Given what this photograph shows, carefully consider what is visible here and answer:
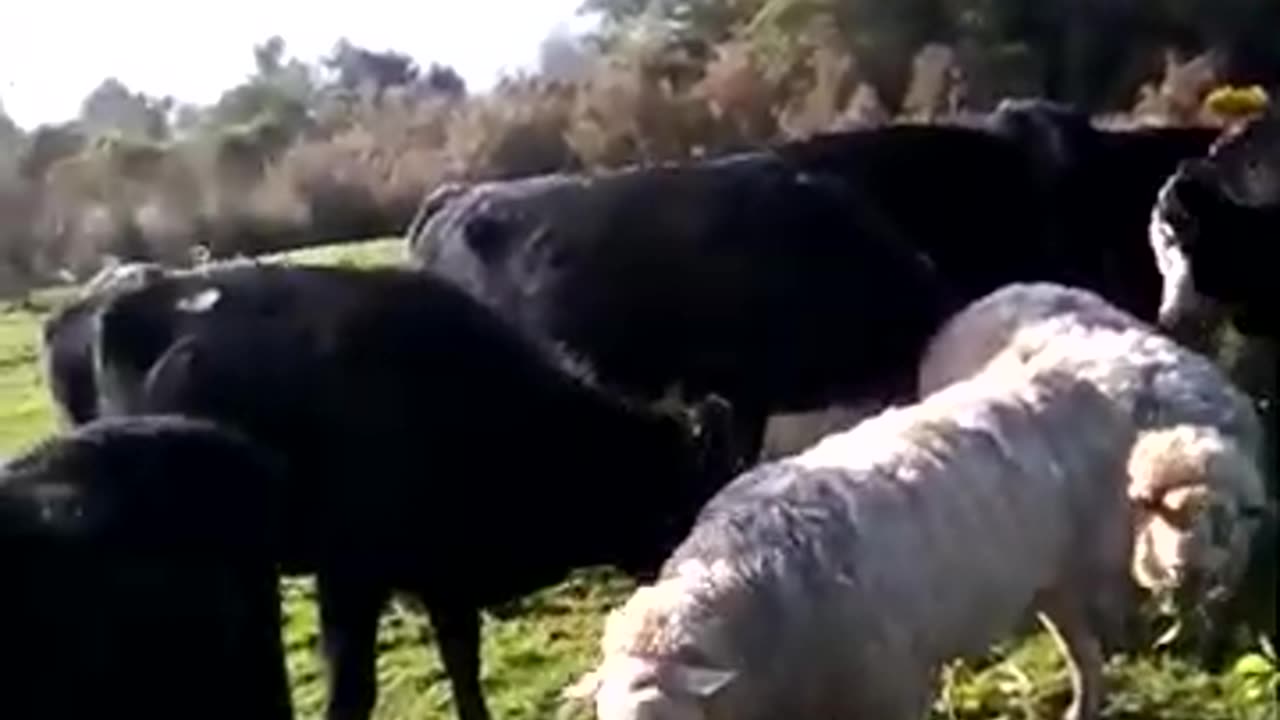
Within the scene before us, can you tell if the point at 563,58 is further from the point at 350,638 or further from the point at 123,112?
the point at 350,638

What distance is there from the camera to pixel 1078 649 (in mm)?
8289

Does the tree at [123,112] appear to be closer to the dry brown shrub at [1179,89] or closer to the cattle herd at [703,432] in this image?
the dry brown shrub at [1179,89]

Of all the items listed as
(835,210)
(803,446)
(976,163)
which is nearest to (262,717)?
(803,446)

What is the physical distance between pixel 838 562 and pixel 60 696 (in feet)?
6.52

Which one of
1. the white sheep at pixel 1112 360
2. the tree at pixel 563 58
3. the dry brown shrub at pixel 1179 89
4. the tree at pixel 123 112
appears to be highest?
the white sheep at pixel 1112 360

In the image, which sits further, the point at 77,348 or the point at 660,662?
the point at 77,348

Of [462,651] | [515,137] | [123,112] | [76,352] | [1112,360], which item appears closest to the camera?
[1112,360]

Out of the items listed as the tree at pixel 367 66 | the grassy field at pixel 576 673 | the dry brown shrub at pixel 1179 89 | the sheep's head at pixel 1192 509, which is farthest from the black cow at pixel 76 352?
the tree at pixel 367 66

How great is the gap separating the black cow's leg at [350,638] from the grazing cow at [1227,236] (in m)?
3.01

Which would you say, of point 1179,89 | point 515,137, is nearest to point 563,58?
point 515,137

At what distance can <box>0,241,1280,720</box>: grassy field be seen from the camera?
27.5 feet

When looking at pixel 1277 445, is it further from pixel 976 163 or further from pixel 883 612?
pixel 976 163

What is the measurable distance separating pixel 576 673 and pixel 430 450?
1173 millimetres

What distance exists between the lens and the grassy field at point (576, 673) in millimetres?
8375
